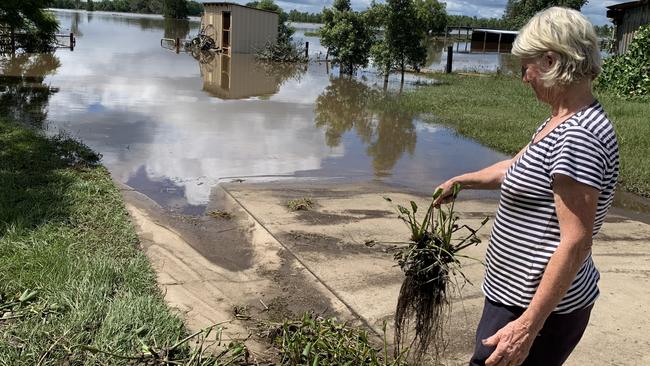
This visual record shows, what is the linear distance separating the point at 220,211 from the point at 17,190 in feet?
6.38

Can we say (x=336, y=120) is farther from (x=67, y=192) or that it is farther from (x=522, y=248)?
(x=522, y=248)

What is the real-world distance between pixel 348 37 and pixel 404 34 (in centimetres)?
315

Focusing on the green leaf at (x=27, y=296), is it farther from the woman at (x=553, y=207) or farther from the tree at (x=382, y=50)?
the tree at (x=382, y=50)

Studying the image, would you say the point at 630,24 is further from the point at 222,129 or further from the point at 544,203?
the point at 544,203

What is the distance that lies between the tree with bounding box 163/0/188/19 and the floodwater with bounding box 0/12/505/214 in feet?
183

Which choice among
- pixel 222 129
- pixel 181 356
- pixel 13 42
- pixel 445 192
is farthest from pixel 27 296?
pixel 13 42

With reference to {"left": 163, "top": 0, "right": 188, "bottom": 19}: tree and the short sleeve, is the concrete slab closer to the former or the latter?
the short sleeve

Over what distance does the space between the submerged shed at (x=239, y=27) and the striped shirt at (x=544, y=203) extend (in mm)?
27642

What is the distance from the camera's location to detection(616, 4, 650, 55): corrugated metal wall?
712 inches

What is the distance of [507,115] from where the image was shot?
13.7 meters

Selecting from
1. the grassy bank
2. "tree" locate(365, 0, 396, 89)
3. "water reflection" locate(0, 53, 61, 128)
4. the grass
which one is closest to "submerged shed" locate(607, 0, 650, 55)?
the grassy bank

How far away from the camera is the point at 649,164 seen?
9102 millimetres

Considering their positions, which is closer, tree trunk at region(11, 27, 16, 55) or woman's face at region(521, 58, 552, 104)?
woman's face at region(521, 58, 552, 104)

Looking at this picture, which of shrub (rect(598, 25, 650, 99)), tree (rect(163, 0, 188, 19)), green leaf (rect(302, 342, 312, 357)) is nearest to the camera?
green leaf (rect(302, 342, 312, 357))
